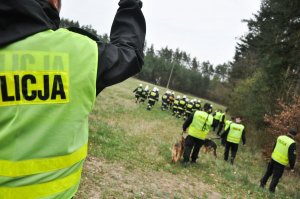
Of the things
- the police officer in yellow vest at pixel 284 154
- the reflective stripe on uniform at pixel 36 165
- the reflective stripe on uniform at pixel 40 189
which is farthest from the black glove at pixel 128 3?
the police officer in yellow vest at pixel 284 154

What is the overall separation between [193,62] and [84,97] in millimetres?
120382

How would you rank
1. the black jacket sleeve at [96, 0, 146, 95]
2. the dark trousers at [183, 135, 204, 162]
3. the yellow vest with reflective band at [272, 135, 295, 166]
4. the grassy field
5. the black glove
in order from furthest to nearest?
the dark trousers at [183, 135, 204, 162] < the yellow vest with reflective band at [272, 135, 295, 166] < the grassy field < the black glove < the black jacket sleeve at [96, 0, 146, 95]

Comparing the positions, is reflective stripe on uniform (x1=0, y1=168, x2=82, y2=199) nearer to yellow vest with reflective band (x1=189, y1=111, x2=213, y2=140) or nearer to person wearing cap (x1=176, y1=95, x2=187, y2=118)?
yellow vest with reflective band (x1=189, y1=111, x2=213, y2=140)

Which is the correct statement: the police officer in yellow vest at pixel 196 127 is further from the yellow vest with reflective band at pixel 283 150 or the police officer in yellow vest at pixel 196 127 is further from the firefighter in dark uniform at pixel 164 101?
the firefighter in dark uniform at pixel 164 101

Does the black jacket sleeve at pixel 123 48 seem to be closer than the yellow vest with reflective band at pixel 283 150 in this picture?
Yes

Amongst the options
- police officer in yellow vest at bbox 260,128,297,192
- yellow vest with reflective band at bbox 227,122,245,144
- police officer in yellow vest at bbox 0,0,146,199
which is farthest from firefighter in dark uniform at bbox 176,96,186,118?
police officer in yellow vest at bbox 0,0,146,199

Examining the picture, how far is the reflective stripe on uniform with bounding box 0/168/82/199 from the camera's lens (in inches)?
63.1

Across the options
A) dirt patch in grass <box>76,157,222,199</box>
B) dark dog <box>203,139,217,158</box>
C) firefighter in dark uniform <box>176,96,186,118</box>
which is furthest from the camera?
firefighter in dark uniform <box>176,96,186,118</box>

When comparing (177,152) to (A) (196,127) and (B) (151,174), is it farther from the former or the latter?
(B) (151,174)

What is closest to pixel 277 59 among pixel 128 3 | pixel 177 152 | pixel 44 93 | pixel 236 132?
pixel 236 132

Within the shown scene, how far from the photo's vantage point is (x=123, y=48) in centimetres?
196

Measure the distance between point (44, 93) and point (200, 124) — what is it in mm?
10789

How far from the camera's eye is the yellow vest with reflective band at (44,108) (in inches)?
62.3

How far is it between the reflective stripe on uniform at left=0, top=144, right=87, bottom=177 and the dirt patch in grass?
552 cm
